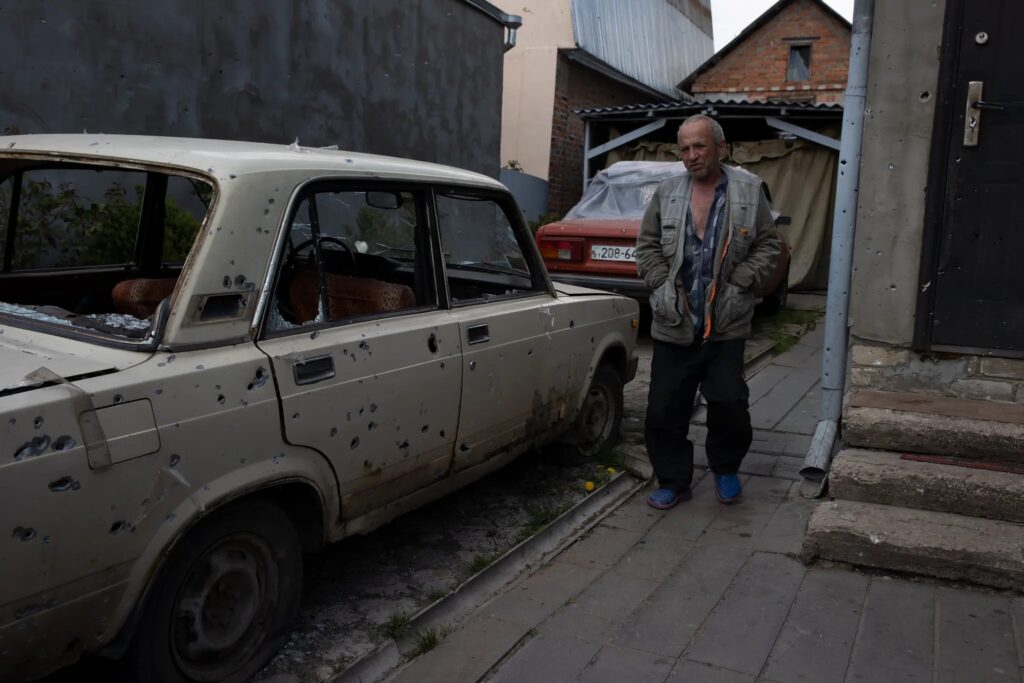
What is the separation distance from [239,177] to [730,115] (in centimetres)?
1240

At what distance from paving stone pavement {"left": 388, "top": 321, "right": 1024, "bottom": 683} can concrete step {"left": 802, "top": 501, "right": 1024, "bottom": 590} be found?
7 cm

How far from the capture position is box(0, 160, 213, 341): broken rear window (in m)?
2.81

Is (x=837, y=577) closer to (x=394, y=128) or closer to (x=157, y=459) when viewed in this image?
(x=157, y=459)

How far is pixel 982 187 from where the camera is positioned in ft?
14.5

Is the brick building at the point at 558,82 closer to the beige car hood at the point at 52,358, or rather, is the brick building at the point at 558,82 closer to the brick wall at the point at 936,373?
the brick wall at the point at 936,373

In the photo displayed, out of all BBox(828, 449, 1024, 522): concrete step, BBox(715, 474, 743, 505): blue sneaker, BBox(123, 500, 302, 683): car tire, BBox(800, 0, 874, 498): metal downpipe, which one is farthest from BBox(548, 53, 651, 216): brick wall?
BBox(123, 500, 302, 683): car tire

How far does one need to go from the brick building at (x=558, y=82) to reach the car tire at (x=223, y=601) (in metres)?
11.2

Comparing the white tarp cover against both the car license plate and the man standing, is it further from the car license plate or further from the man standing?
the man standing

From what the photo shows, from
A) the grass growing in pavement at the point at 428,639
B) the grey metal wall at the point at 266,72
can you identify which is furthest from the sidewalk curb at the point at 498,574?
the grey metal wall at the point at 266,72

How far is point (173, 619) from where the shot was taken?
255 centimetres

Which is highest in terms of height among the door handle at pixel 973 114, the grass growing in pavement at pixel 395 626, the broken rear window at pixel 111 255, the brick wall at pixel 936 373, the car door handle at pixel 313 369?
the door handle at pixel 973 114

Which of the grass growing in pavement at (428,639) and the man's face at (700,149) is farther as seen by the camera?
the man's face at (700,149)

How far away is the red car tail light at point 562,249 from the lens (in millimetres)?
8641

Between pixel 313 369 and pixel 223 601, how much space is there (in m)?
0.76
